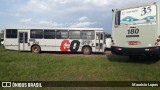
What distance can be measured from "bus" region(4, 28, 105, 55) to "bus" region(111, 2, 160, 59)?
998 centimetres

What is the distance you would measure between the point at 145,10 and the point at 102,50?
38.0ft

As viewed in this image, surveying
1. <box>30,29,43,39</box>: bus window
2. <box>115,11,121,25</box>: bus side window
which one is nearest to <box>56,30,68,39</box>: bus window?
<box>30,29,43,39</box>: bus window

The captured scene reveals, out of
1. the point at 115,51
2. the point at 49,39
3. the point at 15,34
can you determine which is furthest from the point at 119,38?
the point at 15,34

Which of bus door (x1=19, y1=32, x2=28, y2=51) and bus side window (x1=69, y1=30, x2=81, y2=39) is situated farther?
bus door (x1=19, y1=32, x2=28, y2=51)

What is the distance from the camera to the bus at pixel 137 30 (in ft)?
49.7

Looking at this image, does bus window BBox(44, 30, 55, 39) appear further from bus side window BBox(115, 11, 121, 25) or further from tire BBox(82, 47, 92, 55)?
bus side window BBox(115, 11, 121, 25)

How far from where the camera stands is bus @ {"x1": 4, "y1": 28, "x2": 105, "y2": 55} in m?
27.1

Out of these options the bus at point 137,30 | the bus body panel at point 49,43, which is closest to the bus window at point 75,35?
the bus body panel at point 49,43

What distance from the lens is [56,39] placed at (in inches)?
1081

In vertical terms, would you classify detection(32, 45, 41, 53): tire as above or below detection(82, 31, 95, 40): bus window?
below

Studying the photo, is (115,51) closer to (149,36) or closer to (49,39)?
(149,36)

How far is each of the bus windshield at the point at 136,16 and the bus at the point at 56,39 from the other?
33.5ft

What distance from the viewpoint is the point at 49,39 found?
27.5m

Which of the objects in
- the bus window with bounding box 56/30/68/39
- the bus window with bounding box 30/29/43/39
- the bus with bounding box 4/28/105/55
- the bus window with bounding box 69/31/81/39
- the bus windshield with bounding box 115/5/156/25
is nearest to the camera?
the bus windshield with bounding box 115/5/156/25
